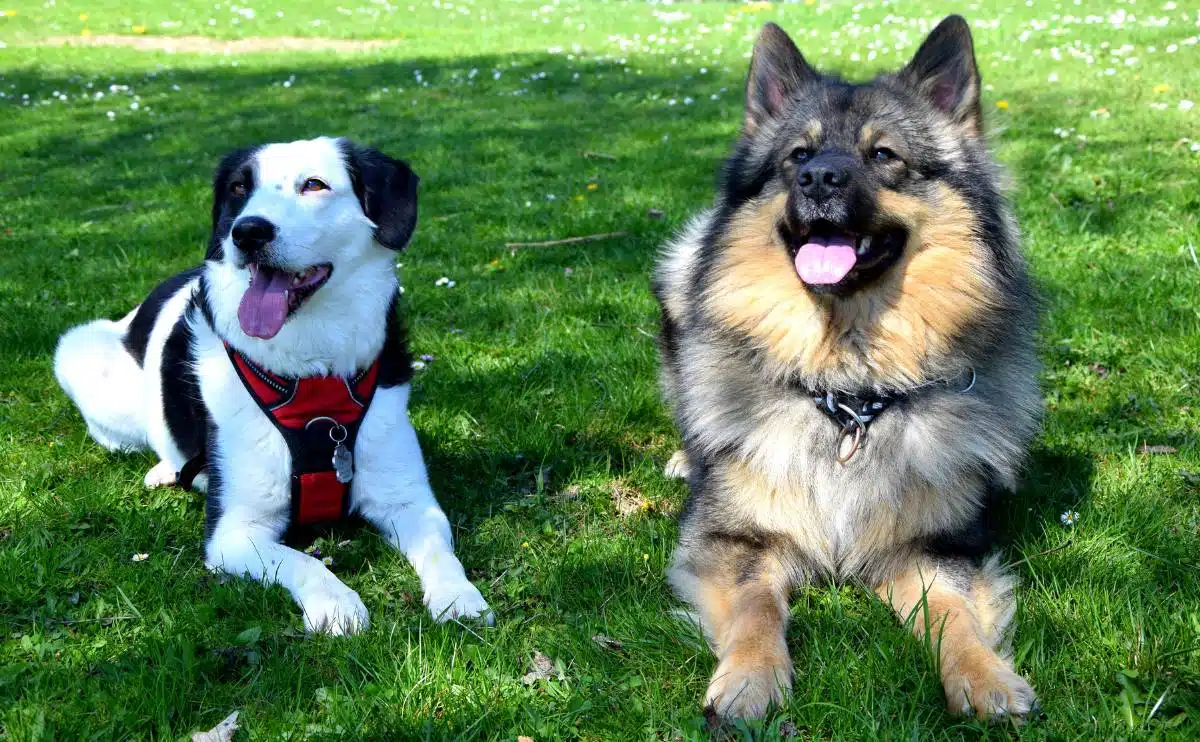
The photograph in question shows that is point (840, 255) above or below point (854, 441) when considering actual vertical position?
above

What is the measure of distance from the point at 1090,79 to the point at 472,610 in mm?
10678

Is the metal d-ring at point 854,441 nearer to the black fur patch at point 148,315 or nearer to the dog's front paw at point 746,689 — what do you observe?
the dog's front paw at point 746,689

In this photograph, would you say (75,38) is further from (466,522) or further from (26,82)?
(466,522)

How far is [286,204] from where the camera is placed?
10.6ft

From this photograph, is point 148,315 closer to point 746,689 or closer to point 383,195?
point 383,195

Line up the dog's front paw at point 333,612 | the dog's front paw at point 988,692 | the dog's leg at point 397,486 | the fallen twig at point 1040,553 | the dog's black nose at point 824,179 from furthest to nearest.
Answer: the dog's leg at point 397,486, the fallen twig at point 1040,553, the dog's black nose at point 824,179, the dog's front paw at point 333,612, the dog's front paw at point 988,692

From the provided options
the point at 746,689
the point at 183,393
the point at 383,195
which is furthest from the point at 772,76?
the point at 183,393

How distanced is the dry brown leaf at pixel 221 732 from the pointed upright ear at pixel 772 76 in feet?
8.72

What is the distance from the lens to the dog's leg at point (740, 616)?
2.49 m

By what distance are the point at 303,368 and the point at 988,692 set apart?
2.43 meters

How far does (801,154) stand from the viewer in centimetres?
328

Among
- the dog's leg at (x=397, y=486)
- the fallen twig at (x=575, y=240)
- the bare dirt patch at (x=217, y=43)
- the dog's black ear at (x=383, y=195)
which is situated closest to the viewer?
the dog's leg at (x=397, y=486)

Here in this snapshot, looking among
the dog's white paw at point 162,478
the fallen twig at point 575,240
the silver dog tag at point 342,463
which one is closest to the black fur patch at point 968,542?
the silver dog tag at point 342,463

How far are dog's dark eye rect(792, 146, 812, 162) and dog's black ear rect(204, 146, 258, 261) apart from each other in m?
1.96
